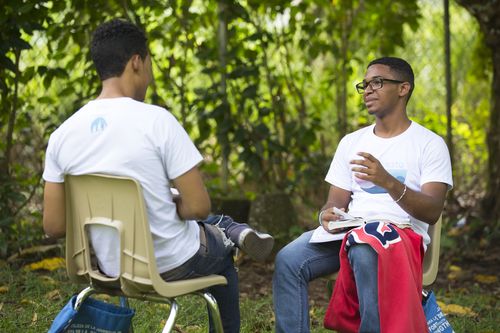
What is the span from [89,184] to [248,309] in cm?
193

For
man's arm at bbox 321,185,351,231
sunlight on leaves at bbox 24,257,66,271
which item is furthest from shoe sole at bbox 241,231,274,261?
sunlight on leaves at bbox 24,257,66,271

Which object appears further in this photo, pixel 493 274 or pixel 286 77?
pixel 286 77

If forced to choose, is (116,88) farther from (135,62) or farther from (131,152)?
(131,152)

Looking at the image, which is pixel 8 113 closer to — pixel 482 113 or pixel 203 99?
pixel 203 99

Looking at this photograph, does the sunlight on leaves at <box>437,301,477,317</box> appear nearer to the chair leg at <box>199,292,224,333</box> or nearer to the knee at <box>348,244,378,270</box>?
the knee at <box>348,244,378,270</box>

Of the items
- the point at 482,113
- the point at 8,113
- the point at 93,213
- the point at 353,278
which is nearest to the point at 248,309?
the point at 353,278

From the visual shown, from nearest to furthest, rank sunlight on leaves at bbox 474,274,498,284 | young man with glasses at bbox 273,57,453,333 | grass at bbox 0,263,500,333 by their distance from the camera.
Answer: young man with glasses at bbox 273,57,453,333 < grass at bbox 0,263,500,333 < sunlight on leaves at bbox 474,274,498,284

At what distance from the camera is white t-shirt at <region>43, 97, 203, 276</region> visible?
9.12 ft

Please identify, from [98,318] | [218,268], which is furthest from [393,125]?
[98,318]

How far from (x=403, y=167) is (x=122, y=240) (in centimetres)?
132

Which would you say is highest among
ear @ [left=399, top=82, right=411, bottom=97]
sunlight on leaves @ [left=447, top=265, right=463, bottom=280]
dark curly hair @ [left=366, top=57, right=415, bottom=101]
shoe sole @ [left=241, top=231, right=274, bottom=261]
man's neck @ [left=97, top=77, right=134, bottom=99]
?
man's neck @ [left=97, top=77, right=134, bottom=99]

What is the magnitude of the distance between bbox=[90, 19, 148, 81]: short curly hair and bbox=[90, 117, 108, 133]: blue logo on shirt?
Result: 197 mm

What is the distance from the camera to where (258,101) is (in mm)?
6152

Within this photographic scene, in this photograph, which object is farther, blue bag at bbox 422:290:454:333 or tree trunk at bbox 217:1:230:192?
tree trunk at bbox 217:1:230:192
